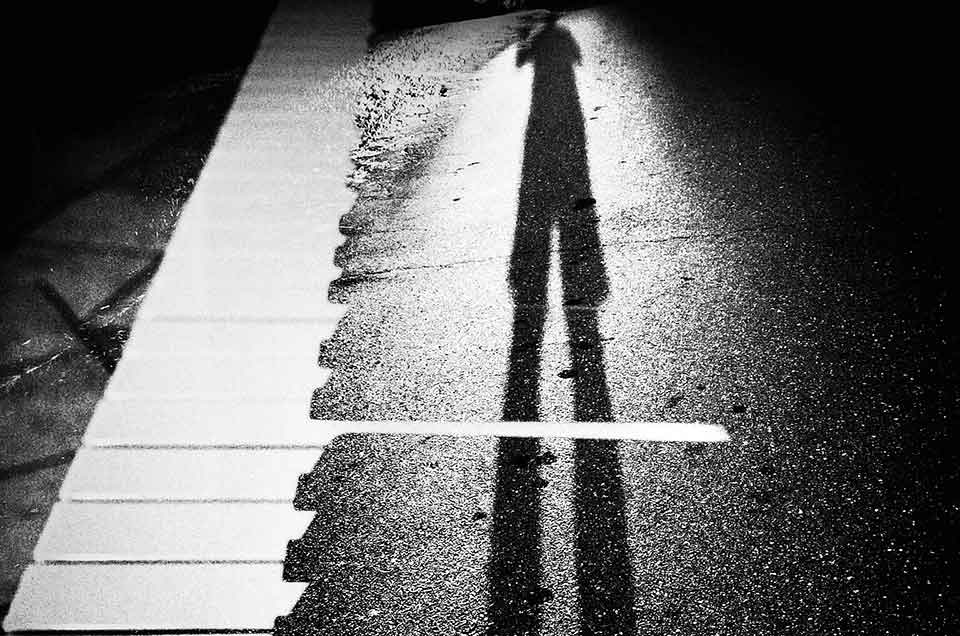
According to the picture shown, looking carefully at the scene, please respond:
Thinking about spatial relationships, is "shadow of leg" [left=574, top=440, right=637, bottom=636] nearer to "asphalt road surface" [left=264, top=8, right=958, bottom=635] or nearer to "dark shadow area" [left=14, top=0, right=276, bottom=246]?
"asphalt road surface" [left=264, top=8, right=958, bottom=635]

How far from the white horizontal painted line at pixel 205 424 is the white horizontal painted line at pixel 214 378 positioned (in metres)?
0.06

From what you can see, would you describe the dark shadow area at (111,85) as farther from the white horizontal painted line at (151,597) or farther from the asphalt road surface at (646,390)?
the white horizontal painted line at (151,597)

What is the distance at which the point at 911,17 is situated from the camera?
22.1 ft

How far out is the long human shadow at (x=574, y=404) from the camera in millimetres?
2670

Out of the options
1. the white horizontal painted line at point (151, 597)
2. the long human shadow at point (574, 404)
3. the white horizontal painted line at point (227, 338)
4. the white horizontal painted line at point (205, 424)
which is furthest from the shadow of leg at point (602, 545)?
the white horizontal painted line at point (227, 338)

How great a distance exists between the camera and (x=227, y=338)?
4.17 m

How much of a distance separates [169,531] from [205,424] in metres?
0.64

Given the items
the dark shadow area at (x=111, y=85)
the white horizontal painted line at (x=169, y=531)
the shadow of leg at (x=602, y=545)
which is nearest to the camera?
the shadow of leg at (x=602, y=545)

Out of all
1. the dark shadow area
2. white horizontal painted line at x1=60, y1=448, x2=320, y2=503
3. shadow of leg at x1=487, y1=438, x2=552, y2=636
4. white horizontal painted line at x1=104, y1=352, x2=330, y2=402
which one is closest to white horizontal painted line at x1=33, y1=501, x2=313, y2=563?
white horizontal painted line at x1=60, y1=448, x2=320, y2=503

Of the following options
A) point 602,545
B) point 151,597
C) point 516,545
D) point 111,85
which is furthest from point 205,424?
point 111,85

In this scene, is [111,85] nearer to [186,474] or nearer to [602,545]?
[186,474]

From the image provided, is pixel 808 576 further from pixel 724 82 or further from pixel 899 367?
pixel 724 82

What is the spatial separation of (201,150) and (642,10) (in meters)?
5.31

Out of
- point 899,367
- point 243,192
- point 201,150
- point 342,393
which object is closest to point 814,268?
point 899,367
